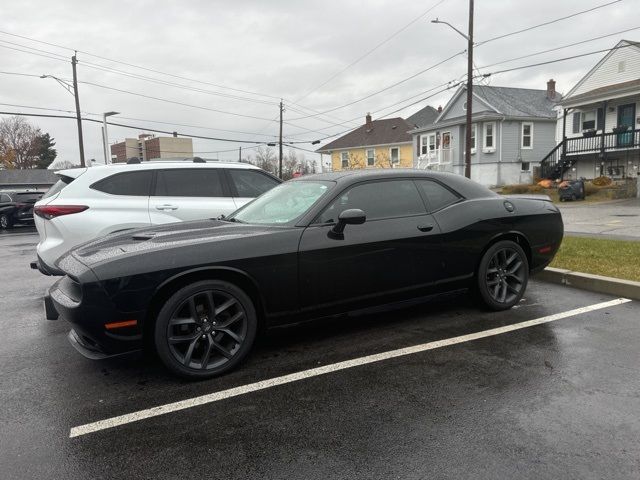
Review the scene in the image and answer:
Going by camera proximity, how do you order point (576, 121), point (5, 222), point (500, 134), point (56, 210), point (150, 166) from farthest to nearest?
1. point (500, 134)
2. point (576, 121)
3. point (5, 222)
4. point (150, 166)
5. point (56, 210)

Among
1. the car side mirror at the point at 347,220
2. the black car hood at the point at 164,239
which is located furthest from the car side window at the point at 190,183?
the car side mirror at the point at 347,220

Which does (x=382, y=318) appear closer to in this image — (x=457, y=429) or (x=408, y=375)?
(x=408, y=375)

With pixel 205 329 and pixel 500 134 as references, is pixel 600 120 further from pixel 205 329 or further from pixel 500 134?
pixel 205 329

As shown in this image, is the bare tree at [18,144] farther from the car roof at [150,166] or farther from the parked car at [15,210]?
the car roof at [150,166]

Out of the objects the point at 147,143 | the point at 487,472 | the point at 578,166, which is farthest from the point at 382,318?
the point at 147,143

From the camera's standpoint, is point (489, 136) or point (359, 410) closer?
point (359, 410)

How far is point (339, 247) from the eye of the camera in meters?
3.89

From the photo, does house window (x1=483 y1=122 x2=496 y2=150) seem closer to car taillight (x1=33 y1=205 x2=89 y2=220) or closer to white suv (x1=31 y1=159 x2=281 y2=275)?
white suv (x1=31 y1=159 x2=281 y2=275)

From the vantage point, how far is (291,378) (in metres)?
3.46

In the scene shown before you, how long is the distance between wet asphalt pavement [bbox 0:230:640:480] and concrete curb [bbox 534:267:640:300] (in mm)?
914

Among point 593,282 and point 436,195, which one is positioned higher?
point 436,195

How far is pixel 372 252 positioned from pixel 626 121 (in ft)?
92.6

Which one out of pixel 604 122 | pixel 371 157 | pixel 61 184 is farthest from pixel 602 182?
pixel 371 157

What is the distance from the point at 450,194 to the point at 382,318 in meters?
1.45
